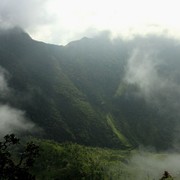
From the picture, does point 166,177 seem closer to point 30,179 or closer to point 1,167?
point 30,179

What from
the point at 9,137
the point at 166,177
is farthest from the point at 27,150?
the point at 166,177

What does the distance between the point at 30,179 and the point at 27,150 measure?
6362 mm

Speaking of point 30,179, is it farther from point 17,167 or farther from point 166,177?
point 166,177

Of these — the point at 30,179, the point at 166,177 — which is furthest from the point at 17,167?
the point at 166,177

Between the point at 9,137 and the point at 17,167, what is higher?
the point at 9,137

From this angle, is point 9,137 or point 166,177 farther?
point 166,177

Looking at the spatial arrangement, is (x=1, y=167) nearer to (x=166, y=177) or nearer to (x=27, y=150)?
(x=27, y=150)

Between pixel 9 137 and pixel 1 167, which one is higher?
pixel 9 137

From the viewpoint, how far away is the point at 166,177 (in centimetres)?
8019

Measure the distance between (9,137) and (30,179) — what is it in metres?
9.17

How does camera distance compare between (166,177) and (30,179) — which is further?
(166,177)

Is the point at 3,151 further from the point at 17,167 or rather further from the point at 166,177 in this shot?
the point at 166,177

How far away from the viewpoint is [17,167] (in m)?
72.6

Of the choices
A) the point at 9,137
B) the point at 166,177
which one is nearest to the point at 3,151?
the point at 9,137
